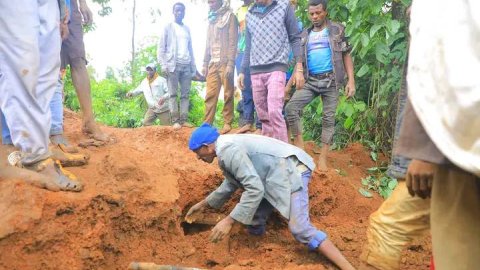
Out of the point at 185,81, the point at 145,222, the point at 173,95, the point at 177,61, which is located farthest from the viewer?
the point at 185,81

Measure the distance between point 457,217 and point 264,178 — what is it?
2029 mm

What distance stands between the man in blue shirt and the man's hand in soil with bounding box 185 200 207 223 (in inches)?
53.5

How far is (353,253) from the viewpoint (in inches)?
Answer: 137

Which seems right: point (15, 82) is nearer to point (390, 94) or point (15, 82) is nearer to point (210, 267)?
point (210, 267)

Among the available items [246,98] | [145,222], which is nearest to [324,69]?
[246,98]

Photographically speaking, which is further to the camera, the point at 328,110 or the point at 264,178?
the point at 328,110

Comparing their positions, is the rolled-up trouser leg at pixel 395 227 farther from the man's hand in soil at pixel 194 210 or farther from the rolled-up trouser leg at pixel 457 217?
the man's hand in soil at pixel 194 210

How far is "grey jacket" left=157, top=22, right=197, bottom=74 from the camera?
680 cm

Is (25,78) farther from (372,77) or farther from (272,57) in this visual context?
(372,77)

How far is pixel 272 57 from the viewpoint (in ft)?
14.8

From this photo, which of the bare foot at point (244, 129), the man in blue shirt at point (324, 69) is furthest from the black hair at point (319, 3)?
the bare foot at point (244, 129)

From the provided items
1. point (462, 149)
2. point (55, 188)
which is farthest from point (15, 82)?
point (462, 149)

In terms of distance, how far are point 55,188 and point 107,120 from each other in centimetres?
745

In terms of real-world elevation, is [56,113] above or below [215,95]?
above
